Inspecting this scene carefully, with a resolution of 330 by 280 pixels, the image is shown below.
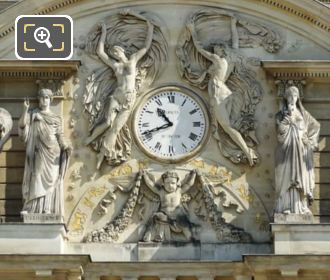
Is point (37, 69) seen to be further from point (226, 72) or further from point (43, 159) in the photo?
point (226, 72)

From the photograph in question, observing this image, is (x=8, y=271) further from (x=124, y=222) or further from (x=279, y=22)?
(x=279, y=22)

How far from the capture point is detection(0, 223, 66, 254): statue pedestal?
27422 millimetres

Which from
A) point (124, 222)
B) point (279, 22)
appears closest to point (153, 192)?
point (124, 222)

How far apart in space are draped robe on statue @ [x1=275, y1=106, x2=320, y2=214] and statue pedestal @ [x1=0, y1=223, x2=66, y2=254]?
8.49 feet

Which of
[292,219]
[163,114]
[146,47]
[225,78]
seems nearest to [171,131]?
[163,114]

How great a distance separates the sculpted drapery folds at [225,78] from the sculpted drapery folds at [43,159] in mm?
1724

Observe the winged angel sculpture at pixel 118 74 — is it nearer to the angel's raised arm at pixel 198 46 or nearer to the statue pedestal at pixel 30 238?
the angel's raised arm at pixel 198 46

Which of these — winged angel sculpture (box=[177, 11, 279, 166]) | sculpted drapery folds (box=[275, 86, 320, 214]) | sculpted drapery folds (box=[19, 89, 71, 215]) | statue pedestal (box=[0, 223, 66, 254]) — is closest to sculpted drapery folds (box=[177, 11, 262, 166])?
winged angel sculpture (box=[177, 11, 279, 166])

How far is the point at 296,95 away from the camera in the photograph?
28109mm

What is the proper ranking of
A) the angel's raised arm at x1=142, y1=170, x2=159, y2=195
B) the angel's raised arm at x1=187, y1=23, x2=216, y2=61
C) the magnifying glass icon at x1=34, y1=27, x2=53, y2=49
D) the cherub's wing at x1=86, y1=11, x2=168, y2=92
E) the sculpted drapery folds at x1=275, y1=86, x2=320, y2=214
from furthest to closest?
the cherub's wing at x1=86, y1=11, x2=168, y2=92
the angel's raised arm at x1=187, y1=23, x2=216, y2=61
the angel's raised arm at x1=142, y1=170, x2=159, y2=195
the sculpted drapery folds at x1=275, y1=86, x2=320, y2=214
the magnifying glass icon at x1=34, y1=27, x2=53, y2=49

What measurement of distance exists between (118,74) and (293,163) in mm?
2395

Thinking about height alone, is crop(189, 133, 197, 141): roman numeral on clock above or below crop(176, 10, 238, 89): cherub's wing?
below

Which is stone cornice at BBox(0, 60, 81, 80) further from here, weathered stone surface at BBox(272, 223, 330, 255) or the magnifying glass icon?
the magnifying glass icon

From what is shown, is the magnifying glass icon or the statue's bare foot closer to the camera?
the magnifying glass icon
